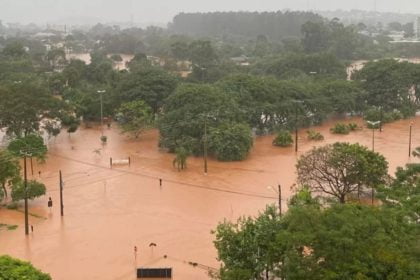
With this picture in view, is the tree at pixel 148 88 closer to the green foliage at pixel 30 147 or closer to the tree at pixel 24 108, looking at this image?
the tree at pixel 24 108

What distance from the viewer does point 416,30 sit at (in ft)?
464

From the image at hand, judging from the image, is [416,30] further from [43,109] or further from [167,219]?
[167,219]

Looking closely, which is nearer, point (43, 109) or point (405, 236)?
point (405, 236)

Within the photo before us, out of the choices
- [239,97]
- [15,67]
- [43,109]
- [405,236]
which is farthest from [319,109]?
[15,67]

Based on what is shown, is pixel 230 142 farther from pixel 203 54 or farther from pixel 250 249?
pixel 203 54

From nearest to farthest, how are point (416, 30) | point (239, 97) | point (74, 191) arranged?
point (74, 191), point (239, 97), point (416, 30)

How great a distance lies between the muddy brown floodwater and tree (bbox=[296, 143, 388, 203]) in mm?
2666

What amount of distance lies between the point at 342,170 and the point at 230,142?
10.7 meters

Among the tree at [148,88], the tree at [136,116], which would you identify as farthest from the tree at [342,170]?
the tree at [148,88]

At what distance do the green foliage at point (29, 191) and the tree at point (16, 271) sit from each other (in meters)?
10.9

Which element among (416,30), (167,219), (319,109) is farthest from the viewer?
(416,30)

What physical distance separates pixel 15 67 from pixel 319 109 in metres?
36.2

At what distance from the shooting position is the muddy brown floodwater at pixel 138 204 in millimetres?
21328

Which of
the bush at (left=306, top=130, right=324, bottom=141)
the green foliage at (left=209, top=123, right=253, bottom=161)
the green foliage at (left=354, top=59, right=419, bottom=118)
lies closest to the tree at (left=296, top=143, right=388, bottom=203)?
the green foliage at (left=209, top=123, right=253, bottom=161)
